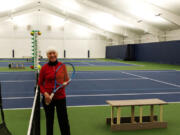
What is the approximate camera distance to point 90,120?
16.8 feet

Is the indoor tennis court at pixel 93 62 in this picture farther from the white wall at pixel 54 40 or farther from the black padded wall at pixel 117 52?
the white wall at pixel 54 40

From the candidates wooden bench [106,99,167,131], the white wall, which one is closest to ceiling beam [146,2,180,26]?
wooden bench [106,99,167,131]

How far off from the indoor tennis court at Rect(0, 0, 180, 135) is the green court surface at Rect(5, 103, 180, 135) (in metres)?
0.02

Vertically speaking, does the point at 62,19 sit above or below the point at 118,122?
above

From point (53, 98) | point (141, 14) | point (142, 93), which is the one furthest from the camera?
point (141, 14)

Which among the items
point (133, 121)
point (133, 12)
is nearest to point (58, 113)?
point (133, 121)

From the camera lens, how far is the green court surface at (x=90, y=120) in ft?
14.4

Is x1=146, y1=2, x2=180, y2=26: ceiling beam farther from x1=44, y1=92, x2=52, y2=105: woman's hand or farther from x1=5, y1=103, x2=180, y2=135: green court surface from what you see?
x1=44, y1=92, x2=52, y2=105: woman's hand

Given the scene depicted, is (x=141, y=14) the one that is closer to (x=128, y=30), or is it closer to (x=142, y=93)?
(x=128, y=30)

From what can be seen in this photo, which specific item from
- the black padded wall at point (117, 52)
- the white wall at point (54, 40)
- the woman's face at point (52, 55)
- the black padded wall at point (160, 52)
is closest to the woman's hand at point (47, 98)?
Result: the woman's face at point (52, 55)

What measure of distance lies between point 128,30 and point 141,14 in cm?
1021

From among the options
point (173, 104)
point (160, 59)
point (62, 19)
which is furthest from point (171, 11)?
point (62, 19)

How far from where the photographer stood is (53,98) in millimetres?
3490

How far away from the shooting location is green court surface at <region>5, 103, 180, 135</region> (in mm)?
4375
